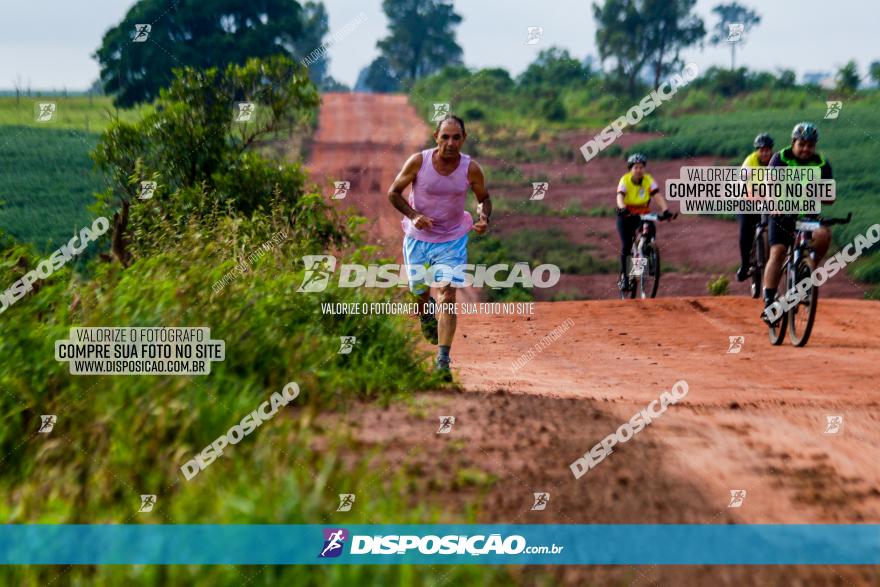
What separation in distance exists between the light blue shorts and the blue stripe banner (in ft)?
11.8

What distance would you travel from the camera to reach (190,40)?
117 ft

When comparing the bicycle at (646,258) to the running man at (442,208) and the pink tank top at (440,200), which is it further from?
the pink tank top at (440,200)

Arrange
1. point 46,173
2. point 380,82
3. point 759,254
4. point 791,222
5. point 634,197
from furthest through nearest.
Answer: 1. point 380,82
2. point 46,173
3. point 634,197
4. point 759,254
5. point 791,222

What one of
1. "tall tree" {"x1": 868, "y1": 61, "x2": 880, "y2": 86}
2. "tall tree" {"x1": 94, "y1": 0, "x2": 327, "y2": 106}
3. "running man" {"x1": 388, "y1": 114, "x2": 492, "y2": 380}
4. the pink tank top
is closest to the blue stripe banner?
"running man" {"x1": 388, "y1": 114, "x2": 492, "y2": 380}

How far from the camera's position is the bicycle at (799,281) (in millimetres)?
9000

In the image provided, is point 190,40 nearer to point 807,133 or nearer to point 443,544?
point 807,133

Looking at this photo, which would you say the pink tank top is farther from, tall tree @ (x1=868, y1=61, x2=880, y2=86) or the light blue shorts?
tall tree @ (x1=868, y1=61, x2=880, y2=86)

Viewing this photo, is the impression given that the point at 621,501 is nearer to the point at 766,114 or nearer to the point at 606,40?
the point at 766,114

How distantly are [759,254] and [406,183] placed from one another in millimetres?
5410

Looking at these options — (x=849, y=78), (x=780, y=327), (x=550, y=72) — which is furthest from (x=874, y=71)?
(x=780, y=327)

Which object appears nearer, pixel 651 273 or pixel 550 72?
pixel 651 273

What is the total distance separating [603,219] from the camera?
2580 cm

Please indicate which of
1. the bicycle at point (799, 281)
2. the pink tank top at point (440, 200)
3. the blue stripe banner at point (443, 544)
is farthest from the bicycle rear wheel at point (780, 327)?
the blue stripe banner at point (443, 544)

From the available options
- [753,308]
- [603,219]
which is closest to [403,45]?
[603,219]
